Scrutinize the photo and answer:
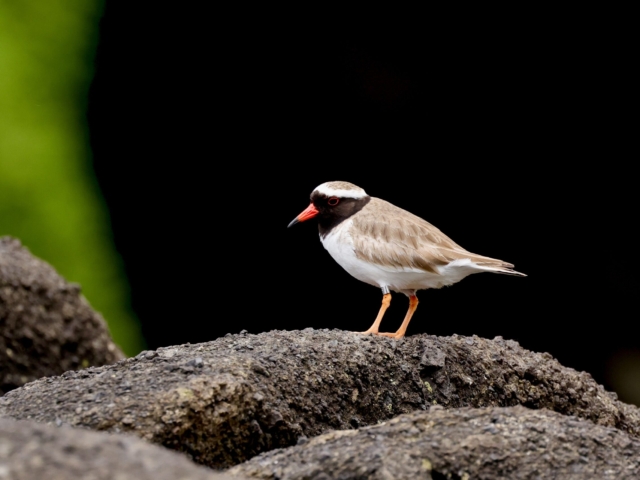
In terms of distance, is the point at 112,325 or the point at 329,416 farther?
the point at 112,325

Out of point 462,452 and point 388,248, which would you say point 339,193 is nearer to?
point 388,248

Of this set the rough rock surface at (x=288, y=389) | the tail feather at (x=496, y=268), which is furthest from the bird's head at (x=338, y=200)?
the rough rock surface at (x=288, y=389)

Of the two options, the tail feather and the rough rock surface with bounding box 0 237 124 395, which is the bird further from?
the rough rock surface with bounding box 0 237 124 395

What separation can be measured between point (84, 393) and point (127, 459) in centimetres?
156

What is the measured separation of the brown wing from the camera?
5.48 meters

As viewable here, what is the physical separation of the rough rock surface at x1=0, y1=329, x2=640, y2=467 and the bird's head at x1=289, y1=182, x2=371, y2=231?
1204mm

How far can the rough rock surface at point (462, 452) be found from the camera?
3193 millimetres

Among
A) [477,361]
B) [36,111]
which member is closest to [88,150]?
[36,111]

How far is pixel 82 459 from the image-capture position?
244cm

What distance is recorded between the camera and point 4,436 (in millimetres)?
2572

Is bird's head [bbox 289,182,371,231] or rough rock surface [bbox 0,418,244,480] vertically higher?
bird's head [bbox 289,182,371,231]

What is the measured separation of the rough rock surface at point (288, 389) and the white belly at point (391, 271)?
0.53 m

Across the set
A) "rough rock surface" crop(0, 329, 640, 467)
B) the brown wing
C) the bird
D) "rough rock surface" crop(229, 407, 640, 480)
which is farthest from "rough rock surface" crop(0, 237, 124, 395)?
"rough rock surface" crop(229, 407, 640, 480)

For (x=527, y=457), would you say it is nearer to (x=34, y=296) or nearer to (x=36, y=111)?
(x=34, y=296)
